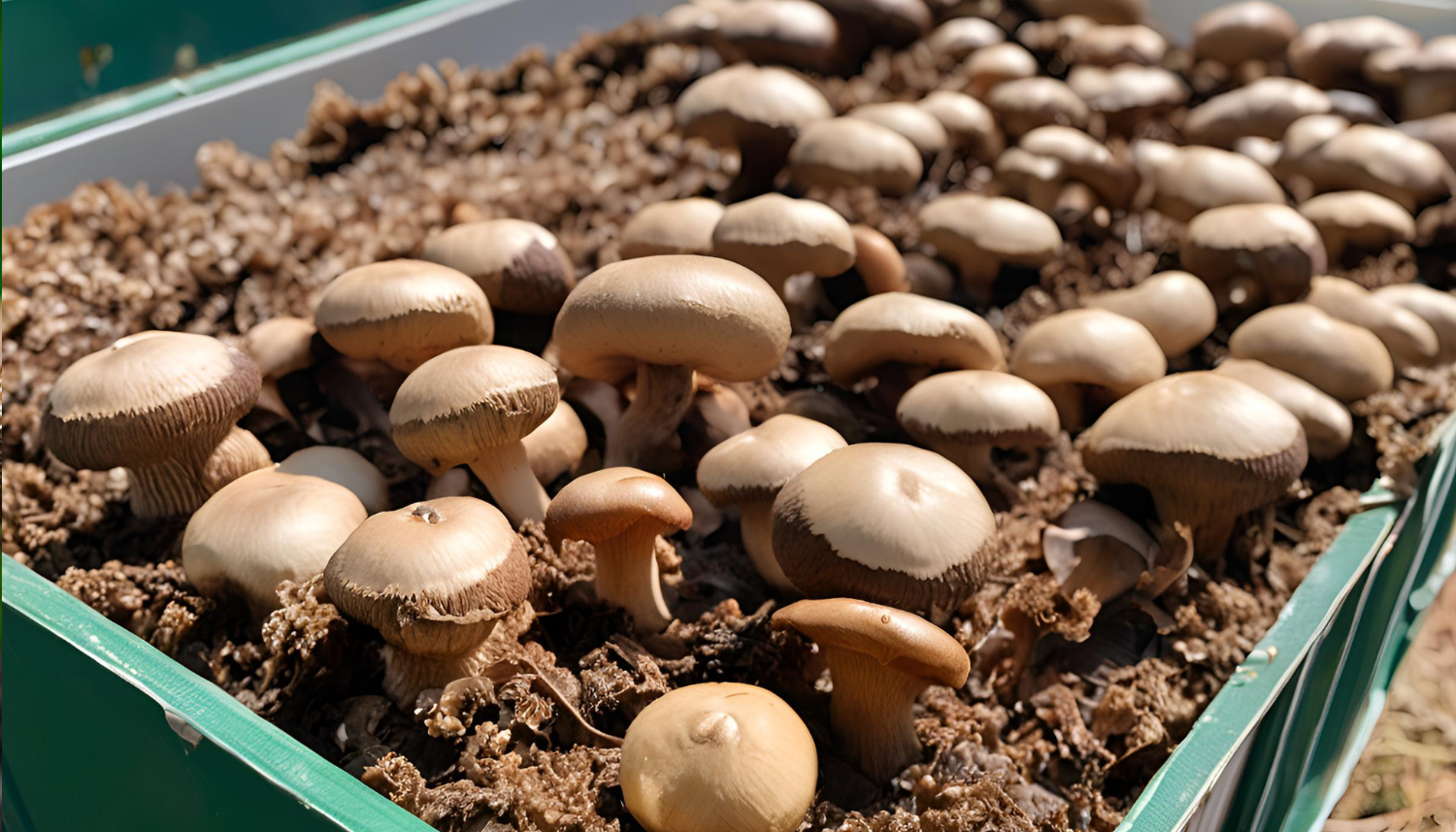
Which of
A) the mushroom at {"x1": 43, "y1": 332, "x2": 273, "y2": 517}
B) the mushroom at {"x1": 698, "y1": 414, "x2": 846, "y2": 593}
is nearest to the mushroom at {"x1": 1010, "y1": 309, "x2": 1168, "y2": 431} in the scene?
the mushroom at {"x1": 698, "y1": 414, "x2": 846, "y2": 593}

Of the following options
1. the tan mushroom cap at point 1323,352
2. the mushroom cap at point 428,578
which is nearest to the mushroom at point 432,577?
the mushroom cap at point 428,578

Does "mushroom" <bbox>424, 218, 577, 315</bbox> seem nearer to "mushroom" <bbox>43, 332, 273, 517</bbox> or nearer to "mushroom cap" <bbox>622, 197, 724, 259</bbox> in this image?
"mushroom cap" <bbox>622, 197, 724, 259</bbox>

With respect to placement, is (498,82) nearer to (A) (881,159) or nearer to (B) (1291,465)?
(A) (881,159)

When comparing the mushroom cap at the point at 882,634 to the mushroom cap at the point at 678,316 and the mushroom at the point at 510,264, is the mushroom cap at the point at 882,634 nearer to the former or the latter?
the mushroom cap at the point at 678,316

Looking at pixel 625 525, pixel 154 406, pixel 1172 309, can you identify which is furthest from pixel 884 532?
pixel 1172 309

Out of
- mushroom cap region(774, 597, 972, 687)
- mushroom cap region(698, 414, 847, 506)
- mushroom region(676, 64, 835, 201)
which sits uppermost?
mushroom region(676, 64, 835, 201)
